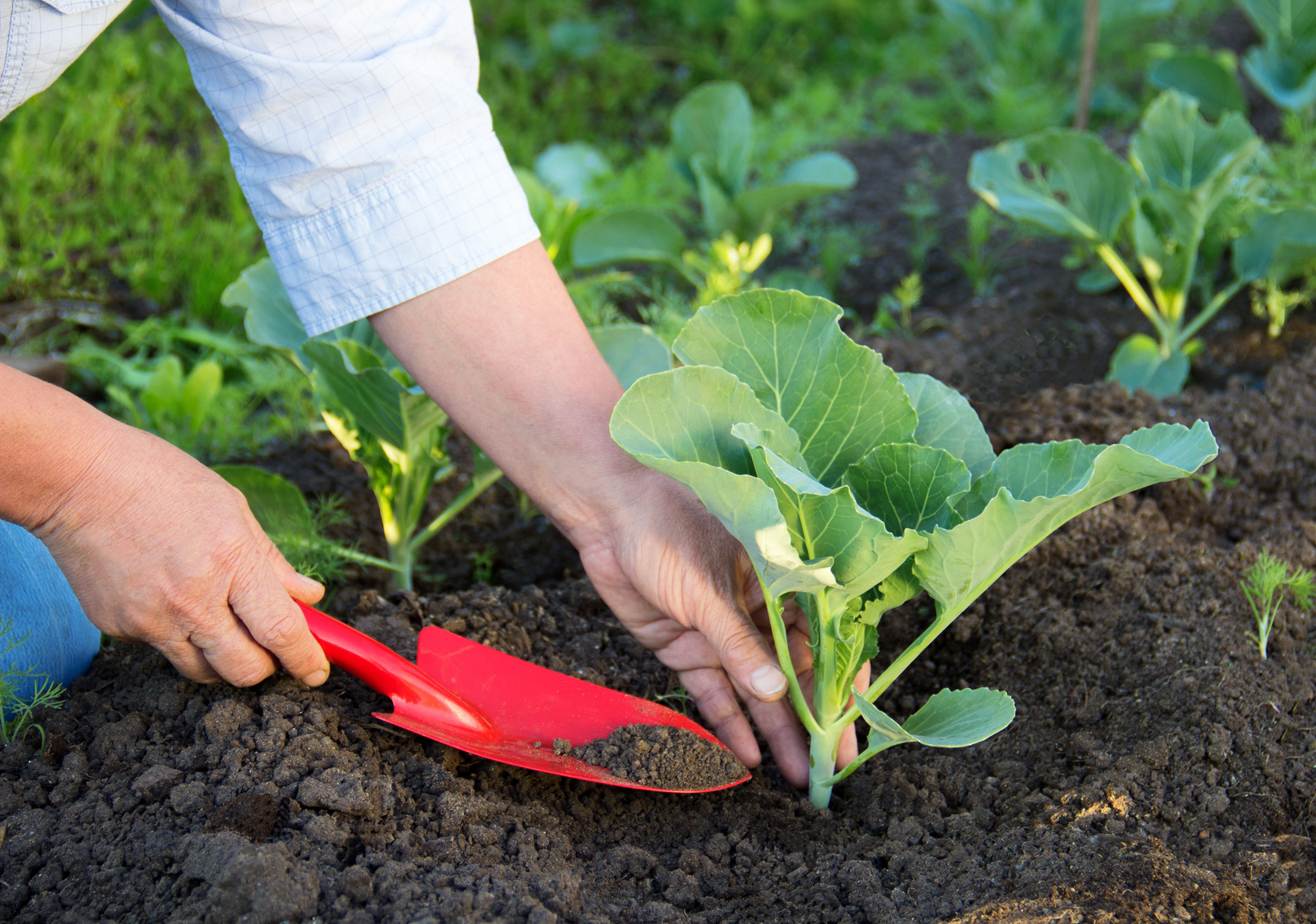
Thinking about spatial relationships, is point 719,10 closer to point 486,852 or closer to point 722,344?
point 722,344

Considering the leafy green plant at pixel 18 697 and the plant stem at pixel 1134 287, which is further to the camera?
the plant stem at pixel 1134 287

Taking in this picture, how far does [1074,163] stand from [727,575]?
1.74 m

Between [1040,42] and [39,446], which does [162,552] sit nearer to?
[39,446]

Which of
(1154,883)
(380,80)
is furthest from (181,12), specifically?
(1154,883)

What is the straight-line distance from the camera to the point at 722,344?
138 cm

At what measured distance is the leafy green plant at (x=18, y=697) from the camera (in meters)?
1.45

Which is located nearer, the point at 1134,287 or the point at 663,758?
the point at 663,758

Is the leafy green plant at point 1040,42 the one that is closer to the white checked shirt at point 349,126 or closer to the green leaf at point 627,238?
the green leaf at point 627,238

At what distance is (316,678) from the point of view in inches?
58.3

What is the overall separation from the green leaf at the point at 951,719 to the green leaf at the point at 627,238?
1.84m

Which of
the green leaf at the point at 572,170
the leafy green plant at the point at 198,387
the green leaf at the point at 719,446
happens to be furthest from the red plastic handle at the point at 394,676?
the green leaf at the point at 572,170

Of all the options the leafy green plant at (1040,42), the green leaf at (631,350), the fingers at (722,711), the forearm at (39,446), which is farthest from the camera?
the leafy green plant at (1040,42)

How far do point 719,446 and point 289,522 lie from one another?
41.1 inches

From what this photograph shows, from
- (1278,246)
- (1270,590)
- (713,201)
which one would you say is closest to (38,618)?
(1270,590)
